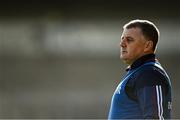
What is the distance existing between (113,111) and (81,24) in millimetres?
5063

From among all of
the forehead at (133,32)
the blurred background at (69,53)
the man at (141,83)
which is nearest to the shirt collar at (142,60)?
the man at (141,83)

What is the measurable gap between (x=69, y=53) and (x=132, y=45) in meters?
4.80

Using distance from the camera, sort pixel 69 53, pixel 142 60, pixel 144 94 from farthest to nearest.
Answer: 1. pixel 69 53
2. pixel 142 60
3. pixel 144 94

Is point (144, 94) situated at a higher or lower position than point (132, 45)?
lower

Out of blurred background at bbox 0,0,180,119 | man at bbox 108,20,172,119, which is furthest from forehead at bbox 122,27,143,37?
blurred background at bbox 0,0,180,119

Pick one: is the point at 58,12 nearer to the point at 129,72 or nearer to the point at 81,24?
the point at 81,24

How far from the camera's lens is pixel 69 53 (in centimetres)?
771

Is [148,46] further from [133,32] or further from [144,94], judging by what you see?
[144,94]

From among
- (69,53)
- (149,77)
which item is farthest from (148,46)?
(69,53)

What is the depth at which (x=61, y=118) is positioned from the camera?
755 centimetres

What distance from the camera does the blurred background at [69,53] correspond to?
757cm

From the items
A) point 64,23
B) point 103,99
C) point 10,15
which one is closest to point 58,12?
point 64,23

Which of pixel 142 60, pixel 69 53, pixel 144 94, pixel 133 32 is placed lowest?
pixel 69 53

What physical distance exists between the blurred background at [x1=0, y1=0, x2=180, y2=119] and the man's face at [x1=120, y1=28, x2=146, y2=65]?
14.9ft
